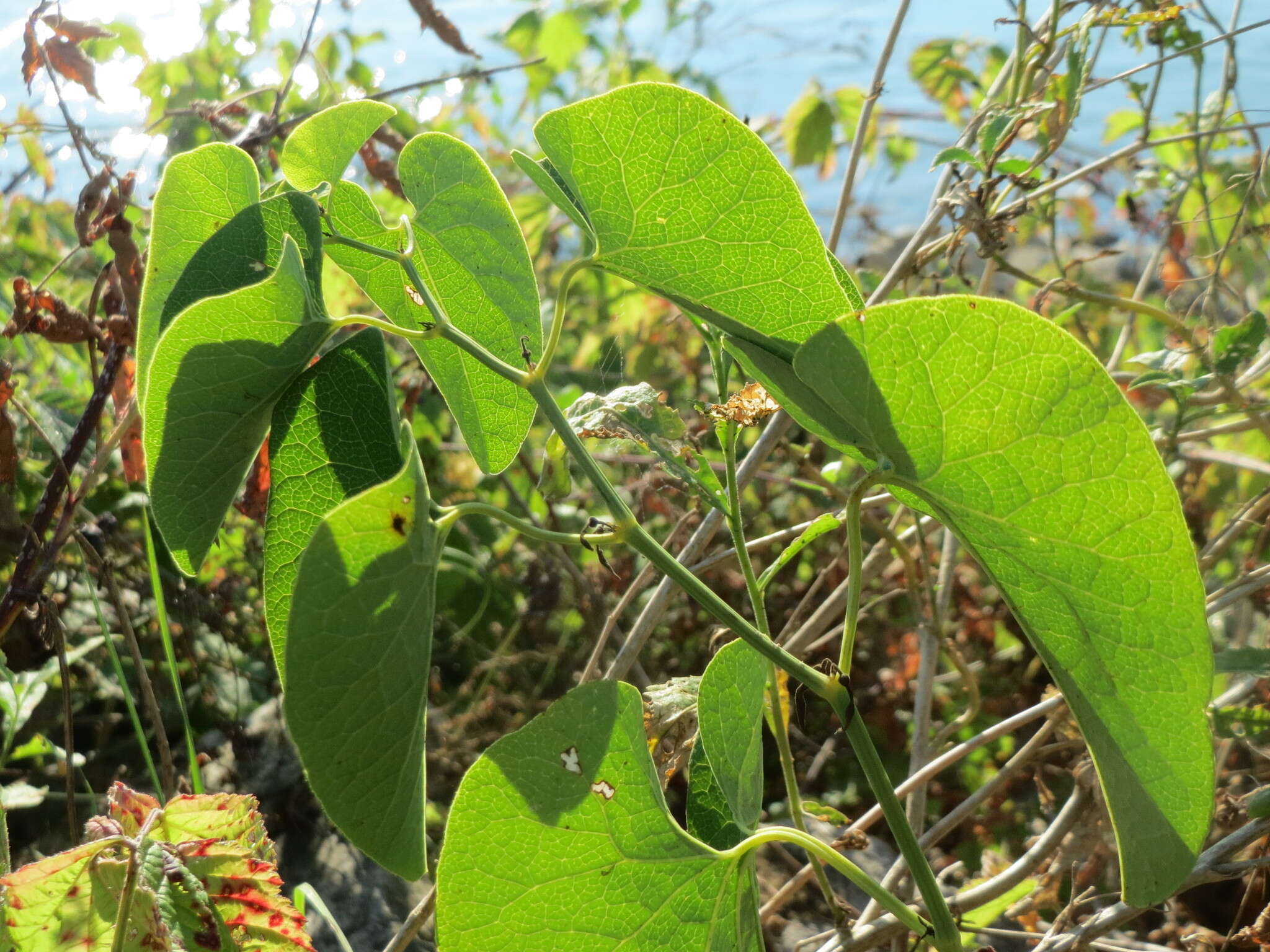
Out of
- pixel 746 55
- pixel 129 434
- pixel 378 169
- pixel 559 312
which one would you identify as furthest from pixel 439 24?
pixel 746 55

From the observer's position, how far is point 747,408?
2.05 ft

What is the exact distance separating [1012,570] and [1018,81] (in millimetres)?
Result: 742

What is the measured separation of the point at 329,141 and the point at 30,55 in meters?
0.82

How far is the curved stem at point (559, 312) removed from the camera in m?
0.52

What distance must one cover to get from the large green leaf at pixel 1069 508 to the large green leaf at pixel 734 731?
150 mm

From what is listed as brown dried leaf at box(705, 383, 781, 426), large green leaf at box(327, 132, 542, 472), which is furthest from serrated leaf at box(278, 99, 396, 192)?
brown dried leaf at box(705, 383, 781, 426)

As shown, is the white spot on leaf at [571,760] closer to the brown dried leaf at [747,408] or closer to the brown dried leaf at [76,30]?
the brown dried leaf at [747,408]

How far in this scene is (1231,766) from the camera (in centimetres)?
133

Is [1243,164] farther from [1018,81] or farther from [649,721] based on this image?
[649,721]

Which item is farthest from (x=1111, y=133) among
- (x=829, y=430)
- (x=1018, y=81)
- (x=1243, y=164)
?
(x=829, y=430)

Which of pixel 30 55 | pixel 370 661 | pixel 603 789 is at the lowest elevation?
pixel 603 789

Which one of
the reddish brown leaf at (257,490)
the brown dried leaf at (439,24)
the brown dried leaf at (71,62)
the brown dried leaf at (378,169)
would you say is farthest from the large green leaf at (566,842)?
the brown dried leaf at (71,62)

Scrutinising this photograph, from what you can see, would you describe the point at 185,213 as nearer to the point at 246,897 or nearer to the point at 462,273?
the point at 462,273

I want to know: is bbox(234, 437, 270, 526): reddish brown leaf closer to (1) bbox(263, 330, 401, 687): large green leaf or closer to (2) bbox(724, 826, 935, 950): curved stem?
(1) bbox(263, 330, 401, 687): large green leaf
